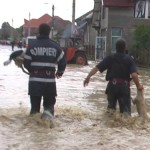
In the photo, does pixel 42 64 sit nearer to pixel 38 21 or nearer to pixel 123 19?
pixel 123 19

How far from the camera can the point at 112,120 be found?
30.7 ft

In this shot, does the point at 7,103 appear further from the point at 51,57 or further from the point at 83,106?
the point at 51,57

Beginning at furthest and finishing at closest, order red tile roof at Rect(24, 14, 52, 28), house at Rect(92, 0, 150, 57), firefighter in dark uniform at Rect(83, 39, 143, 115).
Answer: red tile roof at Rect(24, 14, 52, 28), house at Rect(92, 0, 150, 57), firefighter in dark uniform at Rect(83, 39, 143, 115)

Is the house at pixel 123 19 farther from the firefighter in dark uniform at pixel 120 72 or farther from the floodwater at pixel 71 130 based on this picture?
the firefighter in dark uniform at pixel 120 72

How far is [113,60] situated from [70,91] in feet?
21.4

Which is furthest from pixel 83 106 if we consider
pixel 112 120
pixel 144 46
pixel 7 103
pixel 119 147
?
pixel 144 46

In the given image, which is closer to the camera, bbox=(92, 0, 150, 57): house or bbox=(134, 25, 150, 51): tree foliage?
bbox=(134, 25, 150, 51): tree foliage

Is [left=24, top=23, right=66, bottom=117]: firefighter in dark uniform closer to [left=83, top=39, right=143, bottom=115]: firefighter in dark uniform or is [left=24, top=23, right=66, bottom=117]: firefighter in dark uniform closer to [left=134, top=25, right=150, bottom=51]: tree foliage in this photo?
[left=83, top=39, right=143, bottom=115]: firefighter in dark uniform

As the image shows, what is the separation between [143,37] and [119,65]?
84.8 ft

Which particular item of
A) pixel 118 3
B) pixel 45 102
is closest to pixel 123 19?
pixel 118 3

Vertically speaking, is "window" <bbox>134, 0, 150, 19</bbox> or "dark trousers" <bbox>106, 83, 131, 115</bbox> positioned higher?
"window" <bbox>134, 0, 150, 19</bbox>

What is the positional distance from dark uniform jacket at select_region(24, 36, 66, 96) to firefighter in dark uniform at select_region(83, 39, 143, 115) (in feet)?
2.76

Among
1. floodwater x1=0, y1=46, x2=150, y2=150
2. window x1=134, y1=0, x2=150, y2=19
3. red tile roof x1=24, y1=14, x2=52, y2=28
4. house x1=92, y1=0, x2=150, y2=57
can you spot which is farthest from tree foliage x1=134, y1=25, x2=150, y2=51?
red tile roof x1=24, y1=14, x2=52, y2=28

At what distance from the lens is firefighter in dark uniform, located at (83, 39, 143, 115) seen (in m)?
9.38
